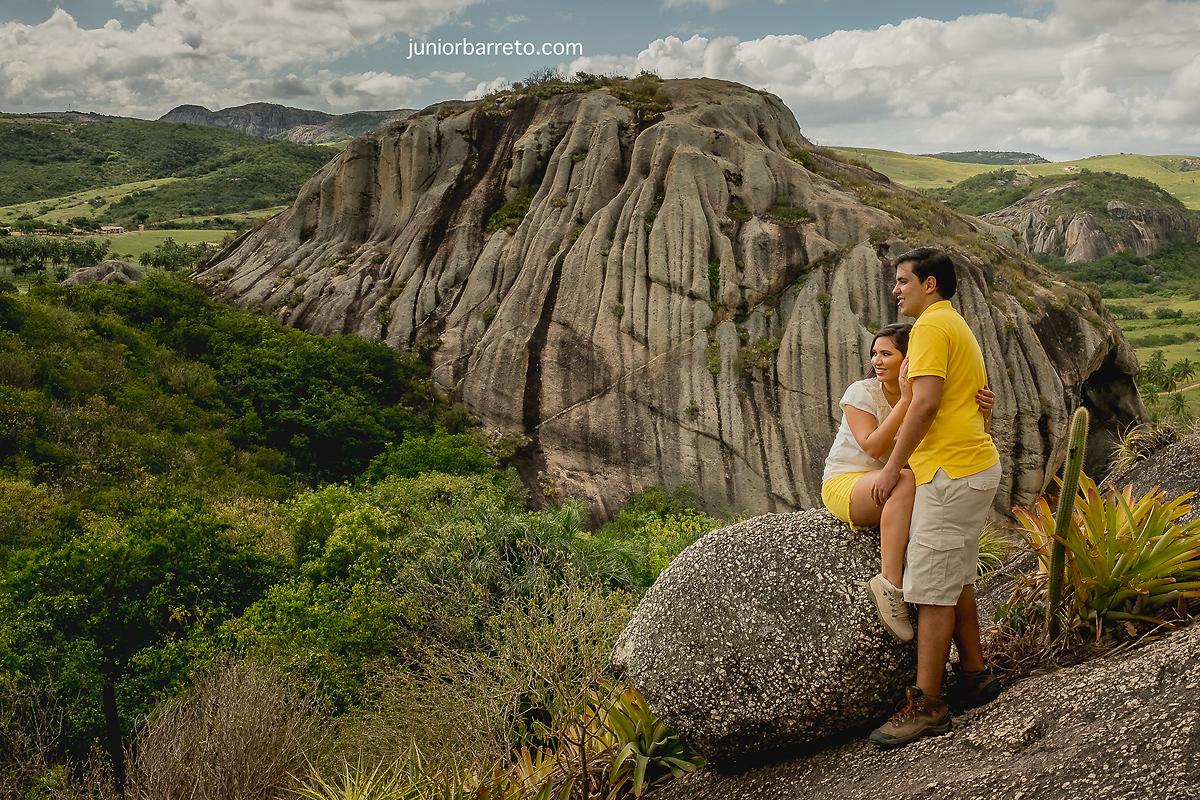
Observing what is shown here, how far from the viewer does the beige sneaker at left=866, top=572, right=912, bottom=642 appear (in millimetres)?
4820

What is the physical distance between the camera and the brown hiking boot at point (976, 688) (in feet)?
15.9

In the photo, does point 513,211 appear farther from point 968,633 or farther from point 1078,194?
point 1078,194

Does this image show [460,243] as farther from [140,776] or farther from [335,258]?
[140,776]

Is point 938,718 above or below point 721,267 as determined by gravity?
below

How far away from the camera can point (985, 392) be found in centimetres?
480

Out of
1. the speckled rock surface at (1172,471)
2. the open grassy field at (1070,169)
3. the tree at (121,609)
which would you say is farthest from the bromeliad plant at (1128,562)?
the open grassy field at (1070,169)

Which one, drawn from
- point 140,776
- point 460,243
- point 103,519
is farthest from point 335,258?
point 140,776

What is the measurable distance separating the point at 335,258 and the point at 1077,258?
10046 centimetres

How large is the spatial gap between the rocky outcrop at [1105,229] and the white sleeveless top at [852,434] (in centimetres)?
10626

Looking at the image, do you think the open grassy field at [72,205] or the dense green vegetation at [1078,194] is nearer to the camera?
the open grassy field at [72,205]

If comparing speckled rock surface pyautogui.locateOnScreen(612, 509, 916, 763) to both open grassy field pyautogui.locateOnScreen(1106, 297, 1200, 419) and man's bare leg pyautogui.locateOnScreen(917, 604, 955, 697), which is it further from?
open grassy field pyautogui.locateOnScreen(1106, 297, 1200, 419)

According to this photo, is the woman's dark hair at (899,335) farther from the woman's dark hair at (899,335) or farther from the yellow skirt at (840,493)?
the yellow skirt at (840,493)

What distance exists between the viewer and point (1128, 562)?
508cm

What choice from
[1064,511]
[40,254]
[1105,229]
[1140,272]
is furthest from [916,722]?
[1105,229]
